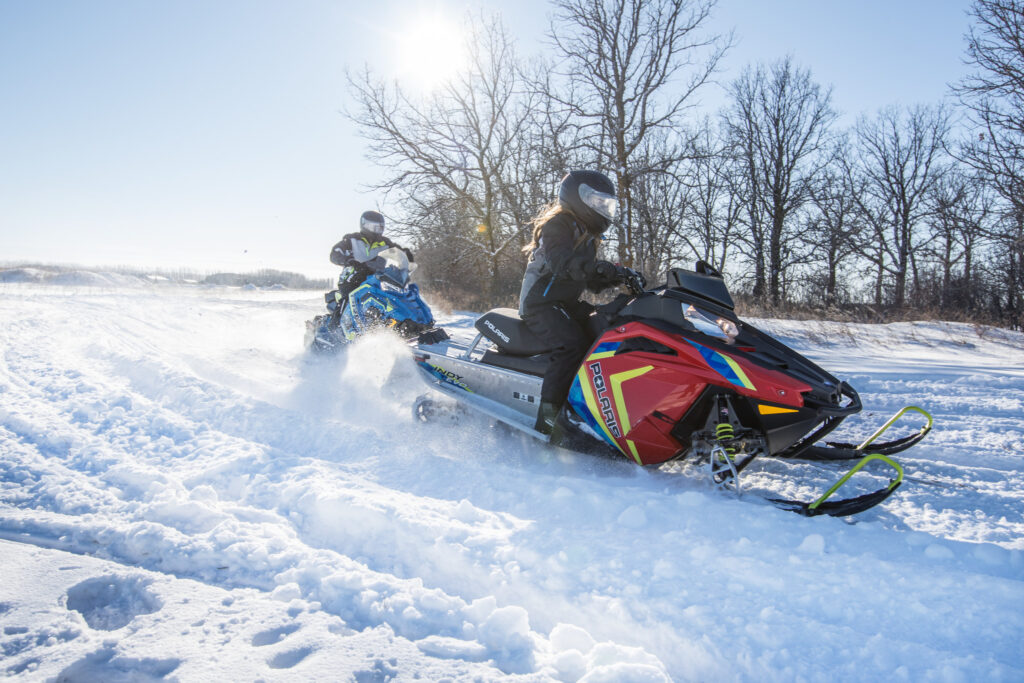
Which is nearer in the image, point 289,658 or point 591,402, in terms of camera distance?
point 289,658

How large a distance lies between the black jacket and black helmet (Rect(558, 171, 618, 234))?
60mm

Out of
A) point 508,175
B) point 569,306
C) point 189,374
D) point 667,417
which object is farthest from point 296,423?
point 508,175

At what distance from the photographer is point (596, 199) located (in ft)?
11.3

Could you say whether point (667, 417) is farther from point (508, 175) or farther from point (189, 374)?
point (508, 175)

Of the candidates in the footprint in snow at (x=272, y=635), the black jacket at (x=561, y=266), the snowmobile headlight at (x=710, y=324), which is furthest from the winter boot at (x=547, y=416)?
the footprint in snow at (x=272, y=635)

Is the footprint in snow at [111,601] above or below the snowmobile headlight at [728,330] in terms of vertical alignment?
below

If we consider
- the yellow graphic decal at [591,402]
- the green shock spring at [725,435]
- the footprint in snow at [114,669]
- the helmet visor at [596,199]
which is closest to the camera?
the footprint in snow at [114,669]

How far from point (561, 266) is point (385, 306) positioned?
10.3ft

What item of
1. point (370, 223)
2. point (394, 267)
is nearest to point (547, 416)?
point (394, 267)

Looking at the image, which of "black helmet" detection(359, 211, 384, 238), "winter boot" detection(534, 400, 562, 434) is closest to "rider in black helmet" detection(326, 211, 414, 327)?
"black helmet" detection(359, 211, 384, 238)

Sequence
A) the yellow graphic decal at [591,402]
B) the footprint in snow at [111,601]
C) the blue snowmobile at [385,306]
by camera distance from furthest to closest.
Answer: the blue snowmobile at [385,306] < the yellow graphic decal at [591,402] < the footprint in snow at [111,601]

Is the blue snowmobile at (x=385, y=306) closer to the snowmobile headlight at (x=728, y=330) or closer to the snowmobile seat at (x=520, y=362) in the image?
the snowmobile seat at (x=520, y=362)

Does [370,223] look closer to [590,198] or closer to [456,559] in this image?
[590,198]

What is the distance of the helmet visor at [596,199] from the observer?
3.45 metres
